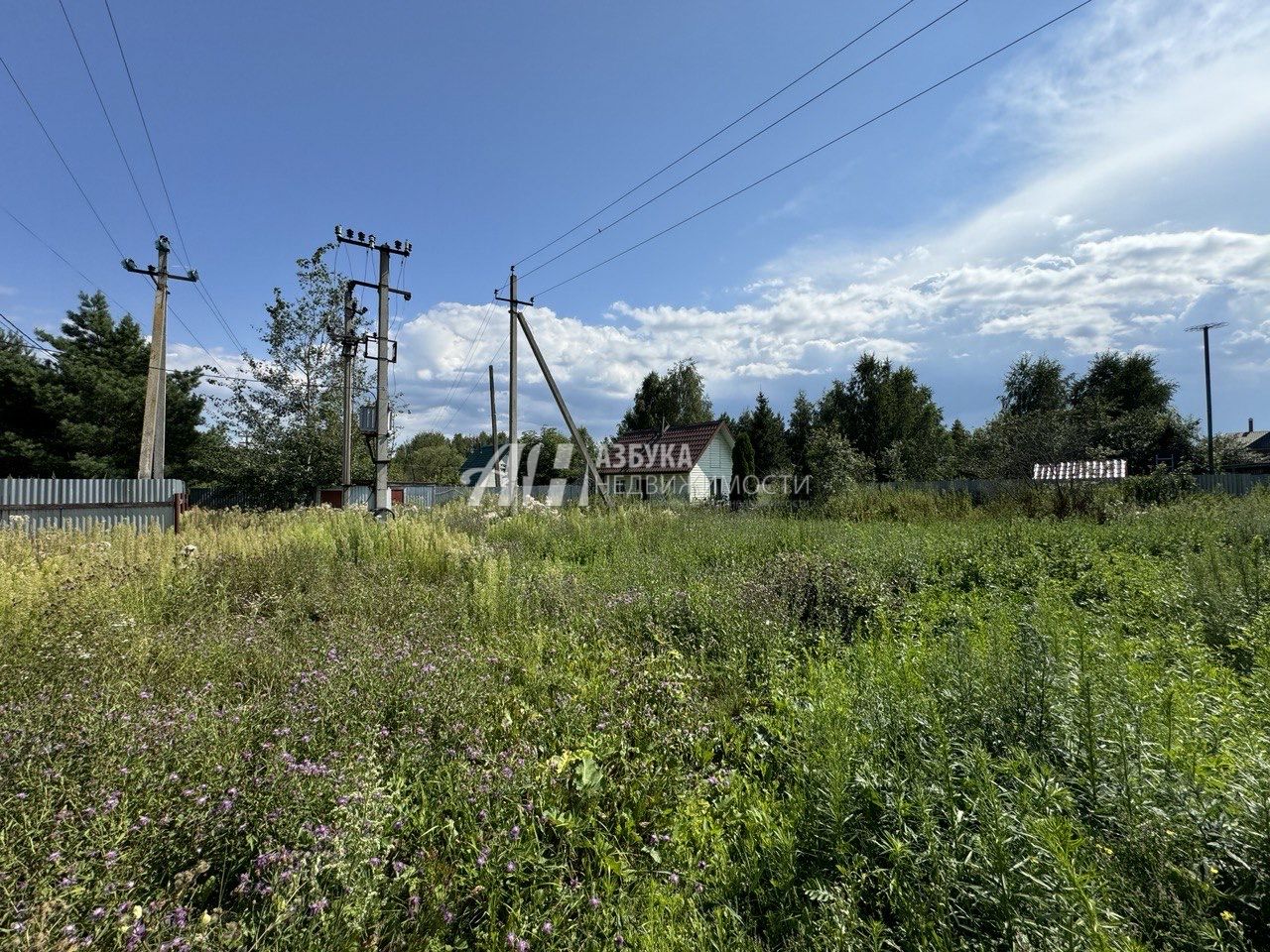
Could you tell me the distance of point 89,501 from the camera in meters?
12.6

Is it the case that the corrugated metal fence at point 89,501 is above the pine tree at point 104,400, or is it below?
below

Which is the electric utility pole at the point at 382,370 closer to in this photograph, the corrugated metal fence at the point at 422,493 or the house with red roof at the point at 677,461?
the corrugated metal fence at the point at 422,493

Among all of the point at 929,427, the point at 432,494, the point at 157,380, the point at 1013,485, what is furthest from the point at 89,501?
the point at 929,427

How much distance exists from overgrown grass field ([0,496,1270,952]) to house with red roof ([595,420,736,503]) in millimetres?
24532

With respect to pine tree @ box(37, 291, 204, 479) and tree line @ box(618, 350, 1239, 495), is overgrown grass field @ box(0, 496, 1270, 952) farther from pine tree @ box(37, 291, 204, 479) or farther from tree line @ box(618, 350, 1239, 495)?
pine tree @ box(37, 291, 204, 479)

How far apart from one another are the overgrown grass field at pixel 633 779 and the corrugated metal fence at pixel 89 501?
10.3m

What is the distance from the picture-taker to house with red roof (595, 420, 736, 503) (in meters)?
28.9

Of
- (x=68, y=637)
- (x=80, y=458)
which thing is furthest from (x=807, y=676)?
(x=80, y=458)

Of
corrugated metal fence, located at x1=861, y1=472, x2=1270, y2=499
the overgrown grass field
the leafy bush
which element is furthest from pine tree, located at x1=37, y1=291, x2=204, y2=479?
the leafy bush

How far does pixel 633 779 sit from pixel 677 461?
27.0 meters

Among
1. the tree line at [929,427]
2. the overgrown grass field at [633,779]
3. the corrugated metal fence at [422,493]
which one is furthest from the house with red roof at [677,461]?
the overgrown grass field at [633,779]

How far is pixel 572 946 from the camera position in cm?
164

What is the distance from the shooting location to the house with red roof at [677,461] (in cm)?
2892

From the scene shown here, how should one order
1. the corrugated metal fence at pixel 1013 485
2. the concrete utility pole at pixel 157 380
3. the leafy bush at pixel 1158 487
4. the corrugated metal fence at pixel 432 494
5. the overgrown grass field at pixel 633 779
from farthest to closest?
the corrugated metal fence at pixel 432 494, the concrete utility pole at pixel 157 380, the corrugated metal fence at pixel 1013 485, the leafy bush at pixel 1158 487, the overgrown grass field at pixel 633 779
